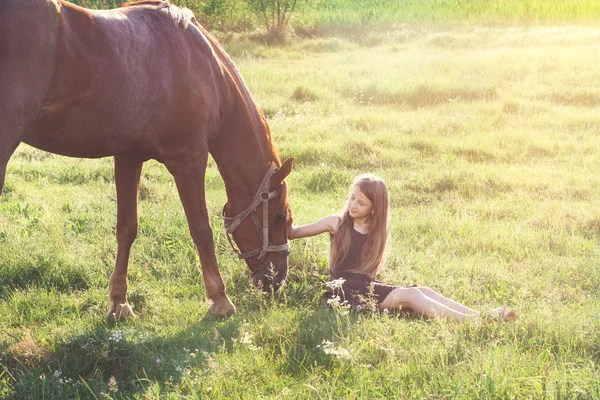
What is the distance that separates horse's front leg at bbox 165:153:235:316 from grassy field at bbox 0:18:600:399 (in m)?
0.17

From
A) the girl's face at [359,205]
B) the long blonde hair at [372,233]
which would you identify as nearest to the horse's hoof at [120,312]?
the long blonde hair at [372,233]

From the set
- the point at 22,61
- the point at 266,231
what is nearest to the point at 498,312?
the point at 266,231

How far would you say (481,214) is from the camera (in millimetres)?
5859

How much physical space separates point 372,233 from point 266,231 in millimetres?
707

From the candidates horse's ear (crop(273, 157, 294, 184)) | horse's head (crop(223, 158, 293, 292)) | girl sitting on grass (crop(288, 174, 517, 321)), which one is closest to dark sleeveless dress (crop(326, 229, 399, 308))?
girl sitting on grass (crop(288, 174, 517, 321))

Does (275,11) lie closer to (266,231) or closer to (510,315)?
(266,231)

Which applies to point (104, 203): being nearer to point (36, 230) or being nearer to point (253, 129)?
point (36, 230)

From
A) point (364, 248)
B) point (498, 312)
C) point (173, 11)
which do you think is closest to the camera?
point (498, 312)

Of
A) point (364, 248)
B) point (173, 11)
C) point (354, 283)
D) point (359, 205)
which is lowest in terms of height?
point (354, 283)

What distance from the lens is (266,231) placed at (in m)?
4.21

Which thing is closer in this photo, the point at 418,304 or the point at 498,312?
the point at 498,312

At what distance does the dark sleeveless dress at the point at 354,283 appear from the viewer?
4.02 meters

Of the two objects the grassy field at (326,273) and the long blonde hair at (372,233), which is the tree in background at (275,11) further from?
the long blonde hair at (372,233)

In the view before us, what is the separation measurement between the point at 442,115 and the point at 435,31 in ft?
42.7
